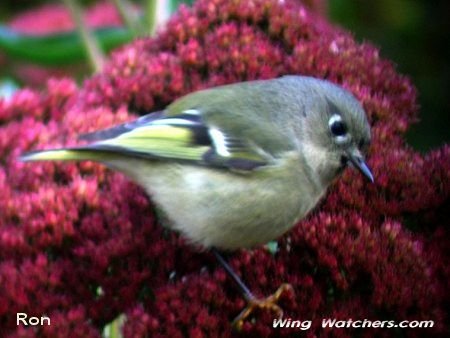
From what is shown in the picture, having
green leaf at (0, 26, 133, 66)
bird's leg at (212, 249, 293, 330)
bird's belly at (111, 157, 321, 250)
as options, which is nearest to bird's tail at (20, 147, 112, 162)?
bird's belly at (111, 157, 321, 250)

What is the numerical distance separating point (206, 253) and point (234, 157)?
0.32m

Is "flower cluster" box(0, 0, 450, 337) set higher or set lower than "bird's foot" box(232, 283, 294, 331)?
higher

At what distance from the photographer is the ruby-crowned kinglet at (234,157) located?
8.38ft

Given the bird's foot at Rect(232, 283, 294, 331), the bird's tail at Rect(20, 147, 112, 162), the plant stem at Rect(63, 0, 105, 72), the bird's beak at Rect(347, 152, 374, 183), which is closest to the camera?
the bird's foot at Rect(232, 283, 294, 331)

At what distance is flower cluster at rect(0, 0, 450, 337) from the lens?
2428 mm

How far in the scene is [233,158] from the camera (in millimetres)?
2578

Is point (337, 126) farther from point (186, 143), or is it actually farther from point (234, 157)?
point (186, 143)

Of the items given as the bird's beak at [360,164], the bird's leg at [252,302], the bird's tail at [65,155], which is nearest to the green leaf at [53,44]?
the bird's tail at [65,155]

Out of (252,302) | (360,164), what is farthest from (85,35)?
(252,302)

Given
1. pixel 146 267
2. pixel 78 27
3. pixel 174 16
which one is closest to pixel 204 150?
pixel 146 267

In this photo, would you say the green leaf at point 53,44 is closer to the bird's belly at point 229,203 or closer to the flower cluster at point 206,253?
the flower cluster at point 206,253

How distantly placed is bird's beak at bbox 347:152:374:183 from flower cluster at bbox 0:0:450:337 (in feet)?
0.36

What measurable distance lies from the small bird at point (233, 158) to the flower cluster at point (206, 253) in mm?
89

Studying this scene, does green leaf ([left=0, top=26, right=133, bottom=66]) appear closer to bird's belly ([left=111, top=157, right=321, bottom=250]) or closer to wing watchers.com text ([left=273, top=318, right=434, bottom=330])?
bird's belly ([left=111, top=157, right=321, bottom=250])
